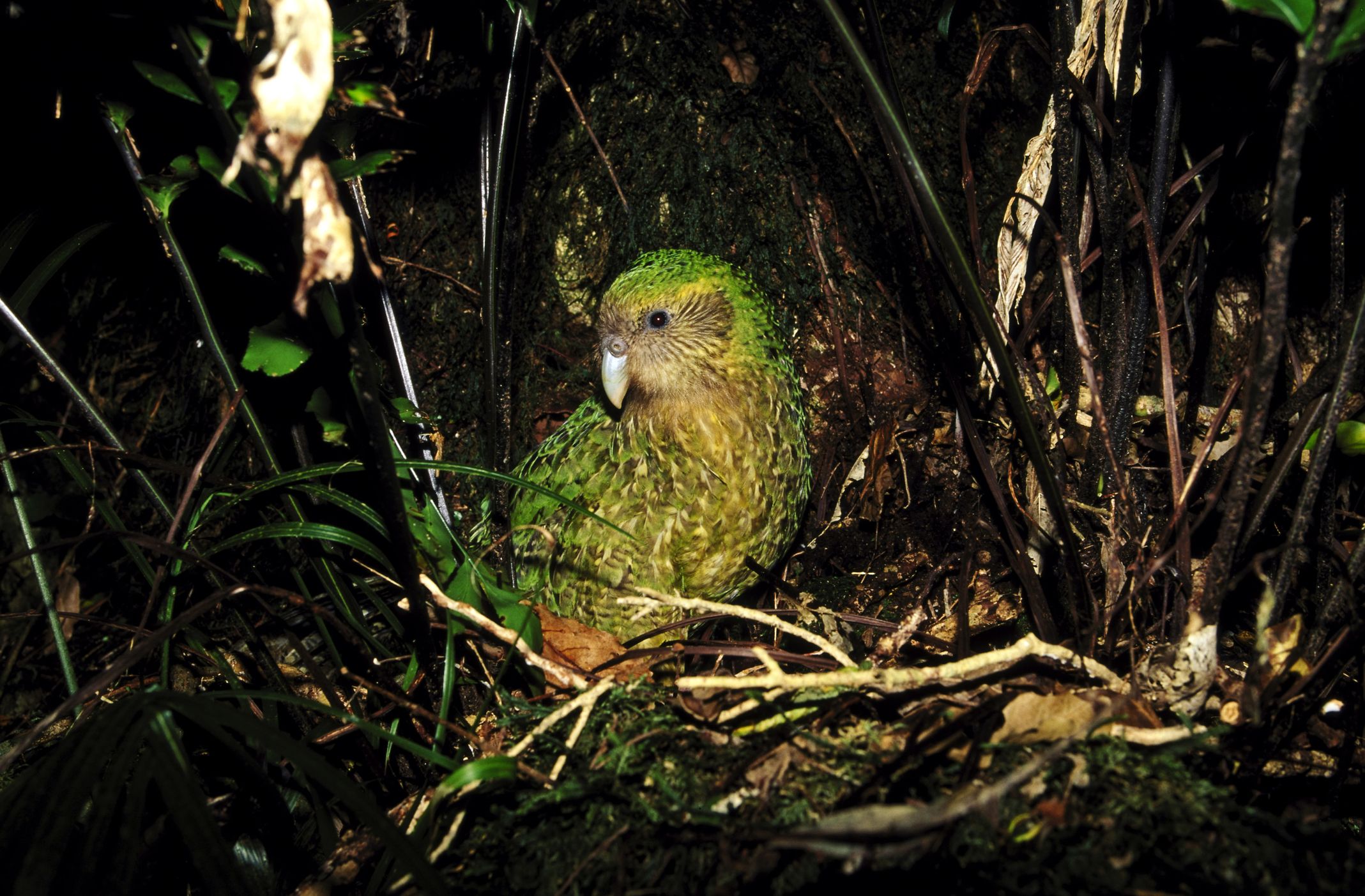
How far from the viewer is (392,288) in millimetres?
2414

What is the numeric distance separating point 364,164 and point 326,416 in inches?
32.2

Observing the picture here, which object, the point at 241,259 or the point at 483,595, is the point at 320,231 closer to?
the point at 241,259

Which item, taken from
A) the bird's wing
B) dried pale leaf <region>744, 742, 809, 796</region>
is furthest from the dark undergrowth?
the bird's wing

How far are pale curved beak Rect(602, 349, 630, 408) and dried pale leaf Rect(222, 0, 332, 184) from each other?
1.43m

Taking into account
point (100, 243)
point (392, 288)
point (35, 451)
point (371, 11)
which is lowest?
point (35, 451)

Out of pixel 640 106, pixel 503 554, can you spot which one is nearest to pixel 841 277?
pixel 640 106

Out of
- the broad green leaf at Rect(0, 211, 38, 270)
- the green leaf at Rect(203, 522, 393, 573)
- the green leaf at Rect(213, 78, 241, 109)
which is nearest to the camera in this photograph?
the green leaf at Rect(213, 78, 241, 109)

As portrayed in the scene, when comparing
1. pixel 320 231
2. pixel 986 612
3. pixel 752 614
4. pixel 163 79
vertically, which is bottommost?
pixel 986 612

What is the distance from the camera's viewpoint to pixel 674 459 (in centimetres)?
229

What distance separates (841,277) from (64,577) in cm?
283

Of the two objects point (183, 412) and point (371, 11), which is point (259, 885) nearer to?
point (183, 412)

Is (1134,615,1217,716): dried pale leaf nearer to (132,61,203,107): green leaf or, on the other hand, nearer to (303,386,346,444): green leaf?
(303,386,346,444): green leaf

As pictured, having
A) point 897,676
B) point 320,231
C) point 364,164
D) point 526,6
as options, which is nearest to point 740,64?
point 526,6

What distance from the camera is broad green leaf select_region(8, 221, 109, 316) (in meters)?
1.80
